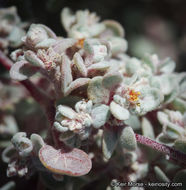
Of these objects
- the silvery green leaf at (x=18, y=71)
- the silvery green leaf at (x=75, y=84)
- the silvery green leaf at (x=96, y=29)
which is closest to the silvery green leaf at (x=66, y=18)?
the silvery green leaf at (x=96, y=29)

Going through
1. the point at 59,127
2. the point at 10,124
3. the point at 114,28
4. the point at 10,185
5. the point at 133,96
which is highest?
the point at 114,28

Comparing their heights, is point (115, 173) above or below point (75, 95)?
below

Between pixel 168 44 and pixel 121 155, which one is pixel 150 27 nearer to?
pixel 168 44

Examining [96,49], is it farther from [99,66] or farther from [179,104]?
[179,104]

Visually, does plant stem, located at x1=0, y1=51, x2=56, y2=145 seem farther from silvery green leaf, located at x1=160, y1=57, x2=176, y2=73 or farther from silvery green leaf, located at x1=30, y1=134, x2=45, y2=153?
silvery green leaf, located at x1=160, y1=57, x2=176, y2=73

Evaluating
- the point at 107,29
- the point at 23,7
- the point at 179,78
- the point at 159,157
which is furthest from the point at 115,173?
the point at 23,7

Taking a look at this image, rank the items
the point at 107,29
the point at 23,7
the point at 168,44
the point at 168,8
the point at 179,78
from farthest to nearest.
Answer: the point at 168,44 < the point at 168,8 < the point at 23,7 < the point at 107,29 < the point at 179,78

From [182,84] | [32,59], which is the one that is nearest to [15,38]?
[32,59]

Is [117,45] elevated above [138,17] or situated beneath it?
elevated above
